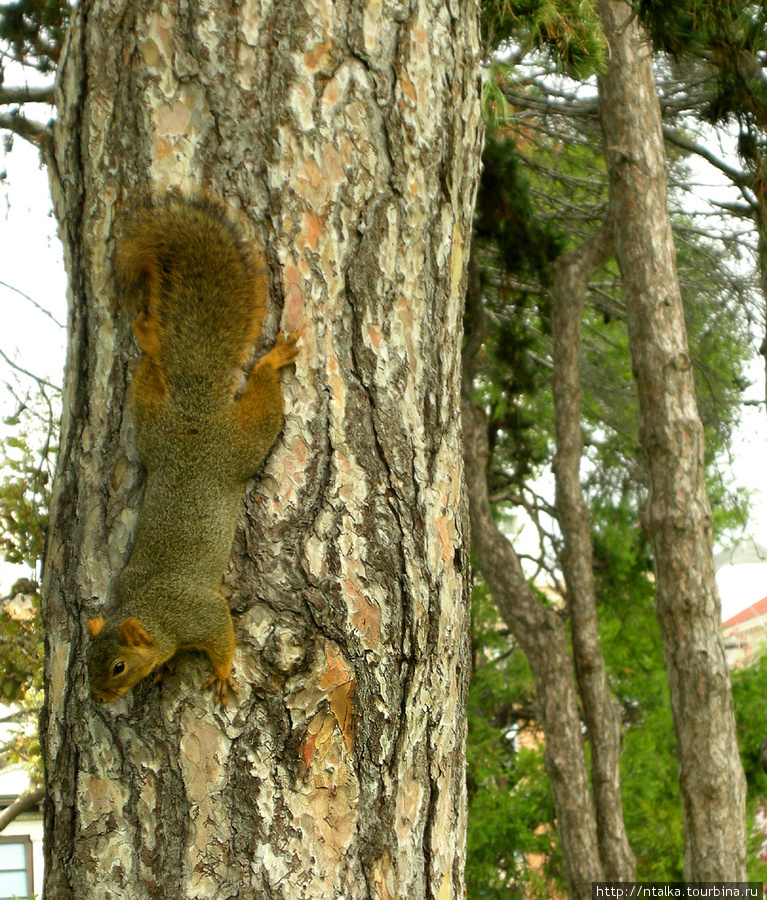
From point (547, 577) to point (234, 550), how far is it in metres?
8.28

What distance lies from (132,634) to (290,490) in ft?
1.05

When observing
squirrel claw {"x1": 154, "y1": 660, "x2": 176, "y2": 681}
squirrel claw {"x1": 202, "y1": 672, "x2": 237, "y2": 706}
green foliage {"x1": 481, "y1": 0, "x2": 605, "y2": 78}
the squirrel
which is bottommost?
squirrel claw {"x1": 202, "y1": 672, "x2": 237, "y2": 706}

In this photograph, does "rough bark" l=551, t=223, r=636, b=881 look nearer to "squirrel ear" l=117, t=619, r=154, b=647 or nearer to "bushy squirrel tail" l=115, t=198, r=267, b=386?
"bushy squirrel tail" l=115, t=198, r=267, b=386

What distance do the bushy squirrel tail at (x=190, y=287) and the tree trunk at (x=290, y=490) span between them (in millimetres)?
35

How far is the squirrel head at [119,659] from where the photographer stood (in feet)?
4.20

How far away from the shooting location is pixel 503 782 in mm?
8750

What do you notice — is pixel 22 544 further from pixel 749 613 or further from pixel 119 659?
pixel 749 613

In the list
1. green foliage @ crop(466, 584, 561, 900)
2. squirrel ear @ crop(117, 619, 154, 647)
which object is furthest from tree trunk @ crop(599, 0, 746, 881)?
squirrel ear @ crop(117, 619, 154, 647)

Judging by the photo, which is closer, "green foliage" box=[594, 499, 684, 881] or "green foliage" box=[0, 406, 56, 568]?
"green foliage" box=[0, 406, 56, 568]

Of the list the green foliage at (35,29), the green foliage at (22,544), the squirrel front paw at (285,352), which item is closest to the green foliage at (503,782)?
the green foliage at (22,544)

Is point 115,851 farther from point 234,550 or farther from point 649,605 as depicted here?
point 649,605

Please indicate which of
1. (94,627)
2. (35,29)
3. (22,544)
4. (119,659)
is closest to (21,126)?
(35,29)

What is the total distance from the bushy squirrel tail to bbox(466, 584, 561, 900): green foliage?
276 inches

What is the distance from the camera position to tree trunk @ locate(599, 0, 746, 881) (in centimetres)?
496
